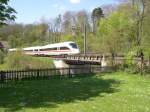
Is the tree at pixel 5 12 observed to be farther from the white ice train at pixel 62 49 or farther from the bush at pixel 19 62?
the white ice train at pixel 62 49

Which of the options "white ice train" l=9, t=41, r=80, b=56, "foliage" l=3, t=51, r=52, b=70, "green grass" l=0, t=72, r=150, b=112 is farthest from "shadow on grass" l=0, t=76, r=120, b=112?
"white ice train" l=9, t=41, r=80, b=56

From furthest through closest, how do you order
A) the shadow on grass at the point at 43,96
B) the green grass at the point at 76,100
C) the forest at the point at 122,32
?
the forest at the point at 122,32 < the shadow on grass at the point at 43,96 < the green grass at the point at 76,100

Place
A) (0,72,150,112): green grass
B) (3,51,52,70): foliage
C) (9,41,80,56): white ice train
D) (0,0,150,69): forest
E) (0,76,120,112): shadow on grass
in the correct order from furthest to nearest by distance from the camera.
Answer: (9,41,80,56): white ice train
(3,51,52,70): foliage
(0,0,150,69): forest
(0,76,120,112): shadow on grass
(0,72,150,112): green grass

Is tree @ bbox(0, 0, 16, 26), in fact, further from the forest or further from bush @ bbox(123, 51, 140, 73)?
bush @ bbox(123, 51, 140, 73)

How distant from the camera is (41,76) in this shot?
32906 mm

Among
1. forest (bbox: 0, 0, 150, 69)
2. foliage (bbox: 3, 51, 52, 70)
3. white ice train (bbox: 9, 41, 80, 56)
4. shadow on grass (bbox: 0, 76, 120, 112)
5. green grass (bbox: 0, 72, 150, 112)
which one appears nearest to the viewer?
green grass (bbox: 0, 72, 150, 112)

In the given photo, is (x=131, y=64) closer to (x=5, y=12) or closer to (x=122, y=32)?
(x=122, y=32)

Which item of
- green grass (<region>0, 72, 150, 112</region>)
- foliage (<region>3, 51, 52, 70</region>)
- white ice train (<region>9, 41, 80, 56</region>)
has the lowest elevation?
green grass (<region>0, 72, 150, 112</region>)

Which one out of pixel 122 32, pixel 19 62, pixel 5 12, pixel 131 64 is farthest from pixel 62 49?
pixel 5 12

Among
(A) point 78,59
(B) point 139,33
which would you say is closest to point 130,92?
(B) point 139,33

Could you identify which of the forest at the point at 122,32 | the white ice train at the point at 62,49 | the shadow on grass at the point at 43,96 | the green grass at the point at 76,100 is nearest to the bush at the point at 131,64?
the forest at the point at 122,32

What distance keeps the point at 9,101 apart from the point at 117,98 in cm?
535

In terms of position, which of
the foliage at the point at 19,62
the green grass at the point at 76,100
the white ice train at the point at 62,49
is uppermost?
the white ice train at the point at 62,49

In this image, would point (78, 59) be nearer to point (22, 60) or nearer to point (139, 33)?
point (22, 60)
